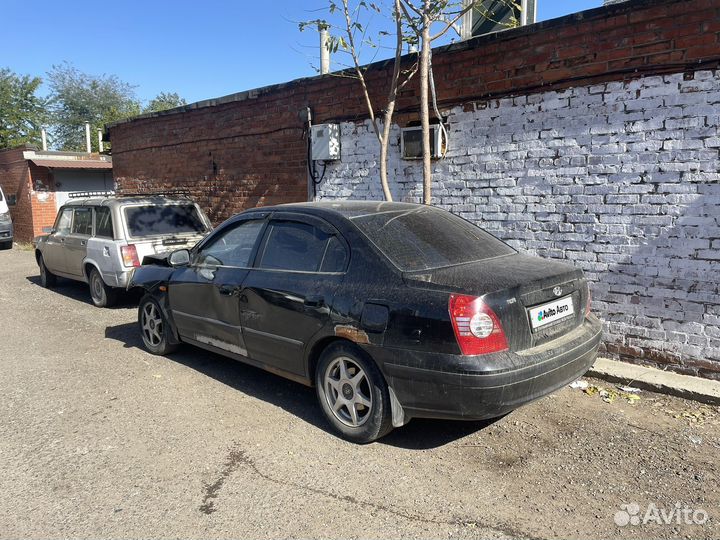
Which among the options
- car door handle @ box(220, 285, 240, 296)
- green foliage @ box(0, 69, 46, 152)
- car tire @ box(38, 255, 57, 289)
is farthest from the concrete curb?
green foliage @ box(0, 69, 46, 152)

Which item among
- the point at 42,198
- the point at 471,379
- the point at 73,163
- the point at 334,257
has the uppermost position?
the point at 73,163

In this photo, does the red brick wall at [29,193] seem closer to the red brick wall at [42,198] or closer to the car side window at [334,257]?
the red brick wall at [42,198]

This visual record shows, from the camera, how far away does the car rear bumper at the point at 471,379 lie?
10.1 feet

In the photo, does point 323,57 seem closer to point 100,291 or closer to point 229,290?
point 100,291

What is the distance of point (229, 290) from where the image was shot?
4.45 metres

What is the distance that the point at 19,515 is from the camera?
113 inches

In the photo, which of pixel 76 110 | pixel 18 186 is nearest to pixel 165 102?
pixel 76 110

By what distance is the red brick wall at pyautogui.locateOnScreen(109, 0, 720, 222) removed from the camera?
4645 mm

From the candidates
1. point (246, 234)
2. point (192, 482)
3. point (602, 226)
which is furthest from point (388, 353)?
point (602, 226)

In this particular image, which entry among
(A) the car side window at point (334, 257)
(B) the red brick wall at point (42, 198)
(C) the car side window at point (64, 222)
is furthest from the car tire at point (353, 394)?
(B) the red brick wall at point (42, 198)

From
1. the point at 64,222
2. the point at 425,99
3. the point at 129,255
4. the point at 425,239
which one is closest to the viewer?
the point at 425,239

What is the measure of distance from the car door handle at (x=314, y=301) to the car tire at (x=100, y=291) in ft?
16.4

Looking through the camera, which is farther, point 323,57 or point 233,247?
point 323,57

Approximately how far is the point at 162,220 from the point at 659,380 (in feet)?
21.0
